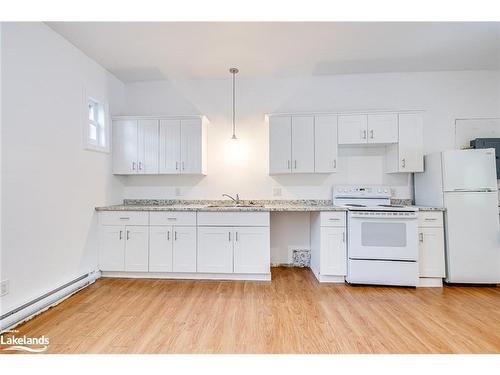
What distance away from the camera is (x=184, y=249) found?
3072 millimetres

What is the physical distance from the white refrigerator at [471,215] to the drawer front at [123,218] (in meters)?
3.71

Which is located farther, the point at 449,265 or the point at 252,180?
the point at 252,180

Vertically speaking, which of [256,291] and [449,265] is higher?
[449,265]

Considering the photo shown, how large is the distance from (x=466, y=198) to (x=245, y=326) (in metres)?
2.90

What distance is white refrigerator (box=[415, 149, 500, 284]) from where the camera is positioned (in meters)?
2.80

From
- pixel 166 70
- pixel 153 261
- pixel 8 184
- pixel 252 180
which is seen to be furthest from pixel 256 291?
pixel 166 70

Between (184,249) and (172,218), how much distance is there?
0.42 m

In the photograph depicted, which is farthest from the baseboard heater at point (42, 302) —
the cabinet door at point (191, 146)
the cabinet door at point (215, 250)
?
the cabinet door at point (191, 146)

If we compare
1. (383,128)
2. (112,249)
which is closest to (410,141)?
(383,128)

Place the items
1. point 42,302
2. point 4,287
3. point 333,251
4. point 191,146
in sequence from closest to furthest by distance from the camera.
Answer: point 4,287
point 42,302
point 333,251
point 191,146

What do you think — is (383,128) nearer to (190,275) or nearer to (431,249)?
(431,249)

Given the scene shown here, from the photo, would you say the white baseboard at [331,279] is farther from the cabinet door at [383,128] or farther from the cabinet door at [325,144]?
the cabinet door at [383,128]
